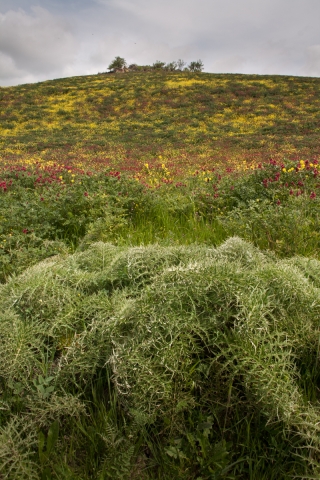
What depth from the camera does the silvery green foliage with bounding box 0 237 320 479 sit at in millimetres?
1358

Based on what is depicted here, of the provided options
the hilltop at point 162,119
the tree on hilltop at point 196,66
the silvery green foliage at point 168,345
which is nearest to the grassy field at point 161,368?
the silvery green foliage at point 168,345

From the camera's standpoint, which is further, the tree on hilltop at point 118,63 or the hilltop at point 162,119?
the tree on hilltop at point 118,63

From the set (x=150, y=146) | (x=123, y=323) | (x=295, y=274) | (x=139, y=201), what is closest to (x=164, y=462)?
(x=123, y=323)

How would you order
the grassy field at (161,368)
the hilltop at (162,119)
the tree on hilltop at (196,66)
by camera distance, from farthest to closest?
the tree on hilltop at (196,66) < the hilltop at (162,119) < the grassy field at (161,368)

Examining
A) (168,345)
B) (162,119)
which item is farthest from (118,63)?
(168,345)

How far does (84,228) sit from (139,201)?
1019 millimetres

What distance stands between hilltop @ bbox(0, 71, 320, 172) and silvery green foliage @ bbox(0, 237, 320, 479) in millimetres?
10232

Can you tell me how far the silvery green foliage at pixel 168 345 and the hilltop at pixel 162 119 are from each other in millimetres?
10232

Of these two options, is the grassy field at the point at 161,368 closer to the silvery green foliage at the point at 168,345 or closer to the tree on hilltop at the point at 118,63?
the silvery green foliage at the point at 168,345

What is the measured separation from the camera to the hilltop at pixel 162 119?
1527cm

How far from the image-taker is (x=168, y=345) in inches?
55.0

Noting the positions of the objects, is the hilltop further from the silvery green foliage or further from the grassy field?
the silvery green foliage

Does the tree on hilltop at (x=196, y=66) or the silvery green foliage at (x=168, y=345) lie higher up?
the tree on hilltop at (x=196, y=66)

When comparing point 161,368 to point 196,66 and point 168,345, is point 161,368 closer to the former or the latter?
point 168,345
